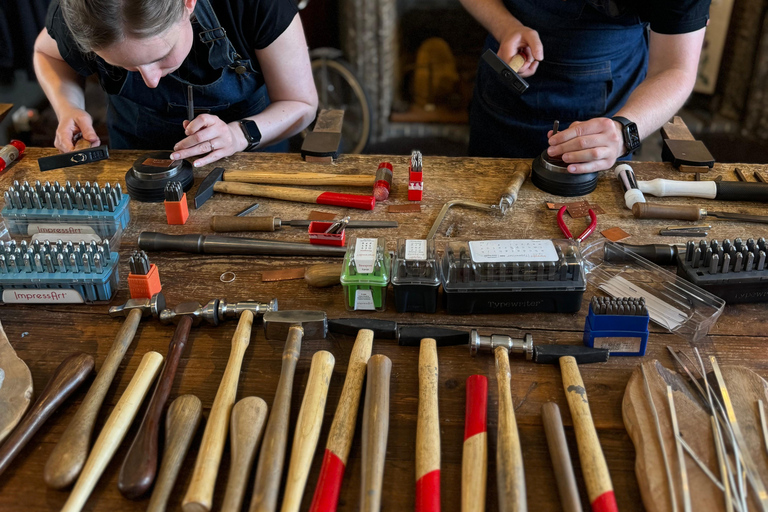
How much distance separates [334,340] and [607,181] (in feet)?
3.76

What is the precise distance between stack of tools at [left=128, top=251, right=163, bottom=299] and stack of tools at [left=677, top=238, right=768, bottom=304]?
4.27 feet

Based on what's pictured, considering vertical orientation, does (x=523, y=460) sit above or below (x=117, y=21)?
below

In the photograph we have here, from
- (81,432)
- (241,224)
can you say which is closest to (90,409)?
(81,432)

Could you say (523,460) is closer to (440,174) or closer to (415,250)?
(415,250)

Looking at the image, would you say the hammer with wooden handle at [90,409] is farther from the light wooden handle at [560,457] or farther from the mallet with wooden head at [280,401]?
the light wooden handle at [560,457]

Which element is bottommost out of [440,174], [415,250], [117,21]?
[440,174]

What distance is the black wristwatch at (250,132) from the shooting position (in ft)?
7.29

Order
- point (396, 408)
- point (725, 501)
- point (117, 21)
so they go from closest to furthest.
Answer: point (725, 501) → point (396, 408) → point (117, 21)

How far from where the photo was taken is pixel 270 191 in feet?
6.41

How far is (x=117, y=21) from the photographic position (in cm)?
161

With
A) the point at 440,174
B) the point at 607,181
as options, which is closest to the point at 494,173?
the point at 440,174

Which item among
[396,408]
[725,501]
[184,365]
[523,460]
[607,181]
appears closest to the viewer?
[725,501]

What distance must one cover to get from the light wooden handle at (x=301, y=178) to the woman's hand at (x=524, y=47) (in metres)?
0.67

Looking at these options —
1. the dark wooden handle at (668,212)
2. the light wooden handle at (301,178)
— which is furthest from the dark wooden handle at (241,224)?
the dark wooden handle at (668,212)
